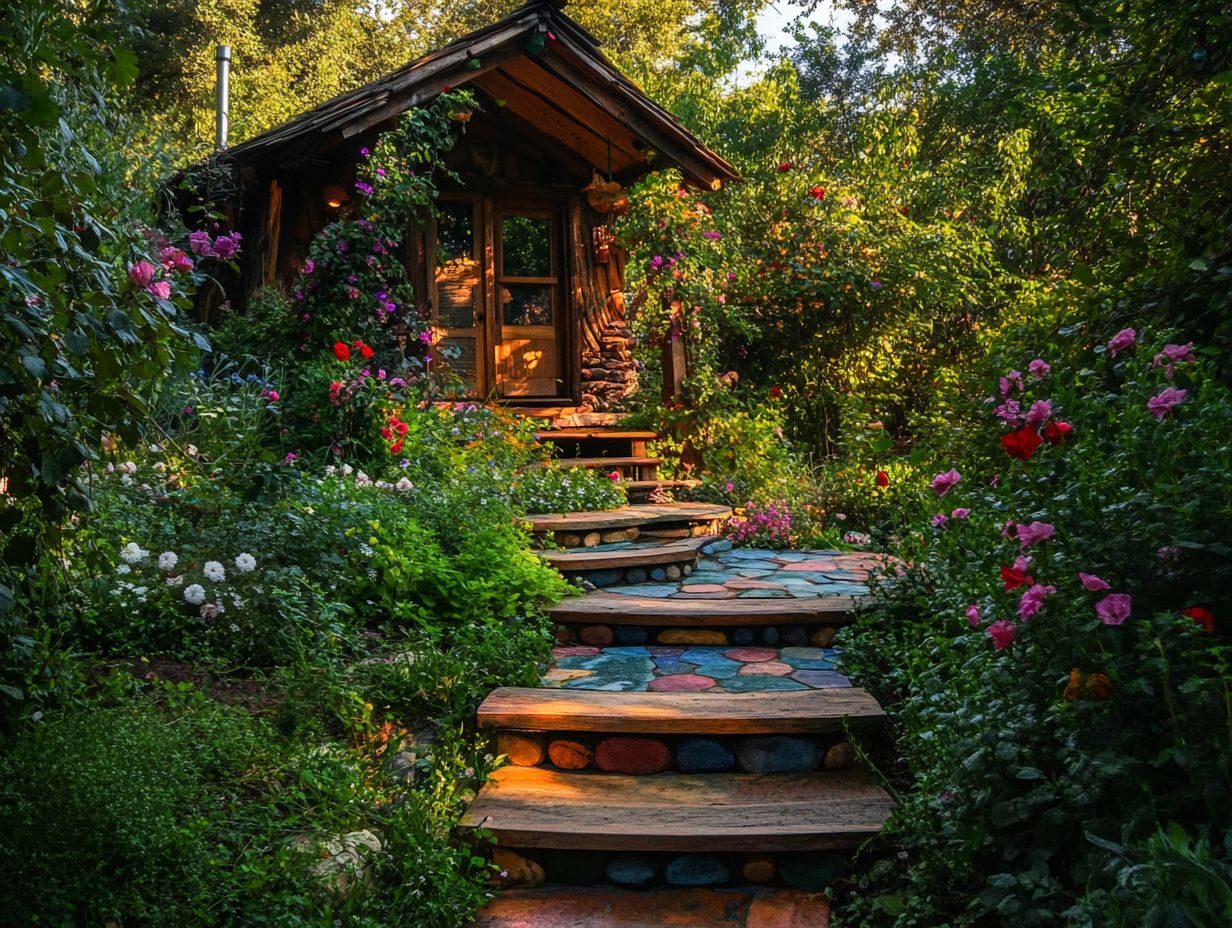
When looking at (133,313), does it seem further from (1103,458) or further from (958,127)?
(958,127)

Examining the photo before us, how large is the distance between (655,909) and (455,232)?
7820 mm

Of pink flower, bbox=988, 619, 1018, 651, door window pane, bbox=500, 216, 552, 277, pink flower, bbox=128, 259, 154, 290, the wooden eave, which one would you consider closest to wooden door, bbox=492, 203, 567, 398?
door window pane, bbox=500, 216, 552, 277

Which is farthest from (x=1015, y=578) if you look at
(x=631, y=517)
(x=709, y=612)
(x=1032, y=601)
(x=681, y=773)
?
(x=631, y=517)

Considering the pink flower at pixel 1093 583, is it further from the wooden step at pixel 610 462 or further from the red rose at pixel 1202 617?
the wooden step at pixel 610 462

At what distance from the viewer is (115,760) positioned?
2484mm

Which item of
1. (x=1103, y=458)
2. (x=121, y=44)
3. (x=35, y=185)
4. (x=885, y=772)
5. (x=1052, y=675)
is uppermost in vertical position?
(x=121, y=44)

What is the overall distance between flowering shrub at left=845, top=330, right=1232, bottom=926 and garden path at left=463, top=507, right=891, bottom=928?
0.33 m

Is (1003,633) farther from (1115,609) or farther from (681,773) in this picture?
(681,773)

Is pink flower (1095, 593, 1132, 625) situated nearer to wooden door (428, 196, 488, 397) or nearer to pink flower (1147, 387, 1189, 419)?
pink flower (1147, 387, 1189, 419)

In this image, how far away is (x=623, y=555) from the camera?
5.49m

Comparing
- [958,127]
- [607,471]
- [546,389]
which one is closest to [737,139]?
[958,127]

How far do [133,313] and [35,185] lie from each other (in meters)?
0.34

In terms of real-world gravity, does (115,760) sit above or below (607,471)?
below

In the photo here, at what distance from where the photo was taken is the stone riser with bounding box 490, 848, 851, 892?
301cm
